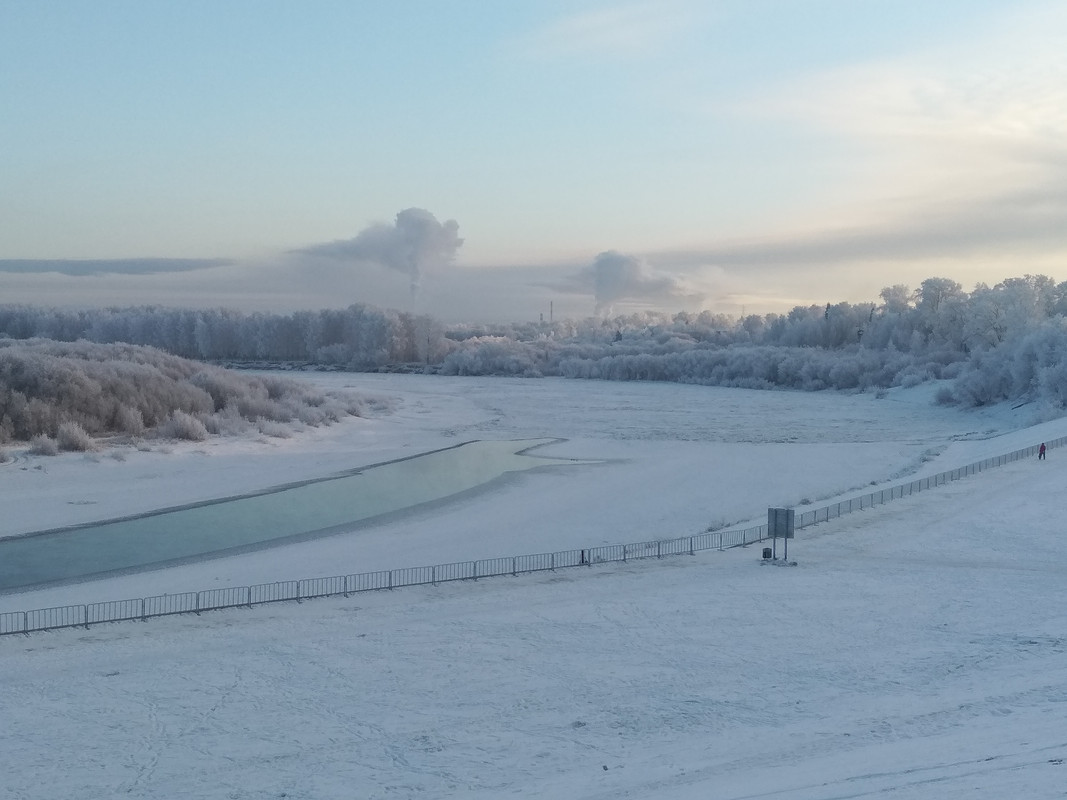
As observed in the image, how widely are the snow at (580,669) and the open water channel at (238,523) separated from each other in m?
1.18

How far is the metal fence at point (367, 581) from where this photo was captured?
1513cm

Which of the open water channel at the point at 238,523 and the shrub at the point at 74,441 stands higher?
the shrub at the point at 74,441

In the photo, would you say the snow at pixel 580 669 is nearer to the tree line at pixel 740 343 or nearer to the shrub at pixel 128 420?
the shrub at pixel 128 420

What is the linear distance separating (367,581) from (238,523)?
791 centimetres

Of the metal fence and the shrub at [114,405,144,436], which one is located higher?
the shrub at [114,405,144,436]

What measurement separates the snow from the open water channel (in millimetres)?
1184

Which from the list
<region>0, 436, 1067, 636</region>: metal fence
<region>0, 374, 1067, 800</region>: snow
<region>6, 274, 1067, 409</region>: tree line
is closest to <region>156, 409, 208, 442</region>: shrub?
<region>0, 374, 1067, 800</region>: snow

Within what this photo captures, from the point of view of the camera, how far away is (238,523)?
79.9ft

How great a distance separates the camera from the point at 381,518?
976 inches

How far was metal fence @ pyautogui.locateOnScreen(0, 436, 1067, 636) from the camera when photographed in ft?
49.6

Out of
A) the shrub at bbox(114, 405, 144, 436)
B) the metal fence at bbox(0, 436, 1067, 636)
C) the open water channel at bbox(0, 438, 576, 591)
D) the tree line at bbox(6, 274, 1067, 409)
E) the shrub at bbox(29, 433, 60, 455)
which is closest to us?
the metal fence at bbox(0, 436, 1067, 636)

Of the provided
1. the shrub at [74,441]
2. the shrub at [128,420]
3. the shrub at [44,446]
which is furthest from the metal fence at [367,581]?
the shrub at [128,420]

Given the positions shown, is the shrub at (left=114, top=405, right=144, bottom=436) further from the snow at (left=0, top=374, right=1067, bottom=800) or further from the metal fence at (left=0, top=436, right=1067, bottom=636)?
the metal fence at (left=0, top=436, right=1067, bottom=636)

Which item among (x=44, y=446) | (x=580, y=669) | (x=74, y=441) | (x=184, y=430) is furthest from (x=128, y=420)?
(x=580, y=669)
